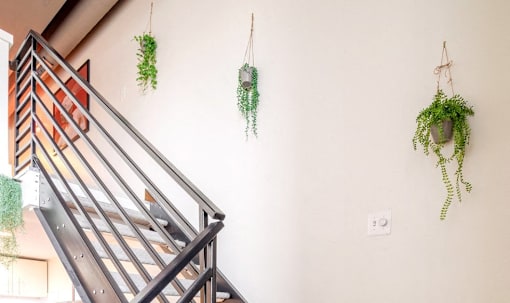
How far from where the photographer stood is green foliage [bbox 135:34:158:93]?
4.32 metres

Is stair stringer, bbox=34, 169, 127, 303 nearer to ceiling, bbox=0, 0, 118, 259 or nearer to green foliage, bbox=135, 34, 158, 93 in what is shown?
green foliage, bbox=135, 34, 158, 93

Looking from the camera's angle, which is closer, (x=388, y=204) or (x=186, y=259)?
(x=186, y=259)

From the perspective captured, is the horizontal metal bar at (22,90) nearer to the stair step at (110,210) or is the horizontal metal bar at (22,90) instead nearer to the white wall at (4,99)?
the white wall at (4,99)

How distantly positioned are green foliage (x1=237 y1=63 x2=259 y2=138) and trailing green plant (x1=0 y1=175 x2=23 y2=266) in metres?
1.46

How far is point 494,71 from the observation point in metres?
2.07

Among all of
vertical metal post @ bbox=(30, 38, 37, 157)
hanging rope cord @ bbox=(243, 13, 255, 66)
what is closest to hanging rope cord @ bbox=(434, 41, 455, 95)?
hanging rope cord @ bbox=(243, 13, 255, 66)

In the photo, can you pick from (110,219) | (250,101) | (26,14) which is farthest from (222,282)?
(26,14)

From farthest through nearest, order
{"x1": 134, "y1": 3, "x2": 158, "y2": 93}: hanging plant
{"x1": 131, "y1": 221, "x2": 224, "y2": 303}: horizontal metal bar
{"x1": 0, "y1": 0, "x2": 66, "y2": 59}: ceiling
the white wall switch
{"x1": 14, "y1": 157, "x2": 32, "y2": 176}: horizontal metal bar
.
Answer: {"x1": 0, "y1": 0, "x2": 66, "y2": 59}: ceiling → {"x1": 134, "y1": 3, "x2": 158, "y2": 93}: hanging plant → {"x1": 14, "y1": 157, "x2": 32, "y2": 176}: horizontal metal bar → the white wall switch → {"x1": 131, "y1": 221, "x2": 224, "y2": 303}: horizontal metal bar

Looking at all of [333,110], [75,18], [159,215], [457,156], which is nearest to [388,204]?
[457,156]

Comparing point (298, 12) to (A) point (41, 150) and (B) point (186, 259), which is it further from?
(B) point (186, 259)

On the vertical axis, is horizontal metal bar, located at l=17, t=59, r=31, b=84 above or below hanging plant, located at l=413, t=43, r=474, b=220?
above

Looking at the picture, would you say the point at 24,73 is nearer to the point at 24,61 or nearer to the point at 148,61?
the point at 24,61

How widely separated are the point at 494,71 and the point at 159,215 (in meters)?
2.50

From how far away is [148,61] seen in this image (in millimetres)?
4359
